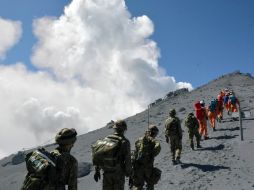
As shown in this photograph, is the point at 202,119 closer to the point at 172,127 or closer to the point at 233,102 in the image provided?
the point at 172,127

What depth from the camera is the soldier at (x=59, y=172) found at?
5.46m

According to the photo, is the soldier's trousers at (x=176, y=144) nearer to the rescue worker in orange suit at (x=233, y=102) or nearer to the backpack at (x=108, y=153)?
the backpack at (x=108, y=153)

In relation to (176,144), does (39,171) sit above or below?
below

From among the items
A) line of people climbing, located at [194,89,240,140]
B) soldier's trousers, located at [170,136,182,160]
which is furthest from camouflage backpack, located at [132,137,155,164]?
line of people climbing, located at [194,89,240,140]

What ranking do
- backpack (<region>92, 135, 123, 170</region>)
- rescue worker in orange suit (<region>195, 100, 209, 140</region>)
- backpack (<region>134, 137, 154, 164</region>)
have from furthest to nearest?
rescue worker in orange suit (<region>195, 100, 209, 140</region>) → backpack (<region>134, 137, 154, 164</region>) → backpack (<region>92, 135, 123, 170</region>)

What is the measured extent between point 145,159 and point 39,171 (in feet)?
18.5

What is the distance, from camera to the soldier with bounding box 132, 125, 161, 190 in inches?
424

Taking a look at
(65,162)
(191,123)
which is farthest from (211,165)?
(65,162)

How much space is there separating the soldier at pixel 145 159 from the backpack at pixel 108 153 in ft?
5.33

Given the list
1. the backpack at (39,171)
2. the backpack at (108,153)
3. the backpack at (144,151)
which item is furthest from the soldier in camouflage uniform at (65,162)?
the backpack at (144,151)

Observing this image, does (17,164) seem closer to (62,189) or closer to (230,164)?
(230,164)

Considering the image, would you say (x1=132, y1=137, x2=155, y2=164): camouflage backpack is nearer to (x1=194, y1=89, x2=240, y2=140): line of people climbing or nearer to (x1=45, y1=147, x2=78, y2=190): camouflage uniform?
(x1=45, y1=147, x2=78, y2=190): camouflage uniform

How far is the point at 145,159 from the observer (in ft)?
35.4

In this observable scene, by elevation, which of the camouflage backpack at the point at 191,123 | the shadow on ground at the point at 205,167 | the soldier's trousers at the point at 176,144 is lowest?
the shadow on ground at the point at 205,167
